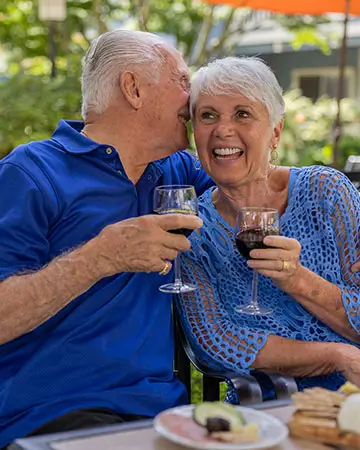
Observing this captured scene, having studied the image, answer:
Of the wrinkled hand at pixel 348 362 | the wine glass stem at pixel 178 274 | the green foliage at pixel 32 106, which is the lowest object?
the wrinkled hand at pixel 348 362

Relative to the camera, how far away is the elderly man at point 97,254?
2.39 m

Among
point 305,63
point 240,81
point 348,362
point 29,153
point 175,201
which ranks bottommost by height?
point 348,362

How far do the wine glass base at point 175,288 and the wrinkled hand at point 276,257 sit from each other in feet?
0.78

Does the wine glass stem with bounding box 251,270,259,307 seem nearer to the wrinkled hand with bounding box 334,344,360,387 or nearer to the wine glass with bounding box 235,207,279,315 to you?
the wine glass with bounding box 235,207,279,315

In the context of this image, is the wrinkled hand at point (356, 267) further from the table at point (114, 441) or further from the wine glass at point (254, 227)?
the table at point (114, 441)

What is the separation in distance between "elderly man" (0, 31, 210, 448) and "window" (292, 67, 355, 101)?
17121mm

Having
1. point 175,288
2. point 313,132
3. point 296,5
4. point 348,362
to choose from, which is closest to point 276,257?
point 175,288

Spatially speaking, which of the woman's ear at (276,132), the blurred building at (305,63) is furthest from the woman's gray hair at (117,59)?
the blurred building at (305,63)

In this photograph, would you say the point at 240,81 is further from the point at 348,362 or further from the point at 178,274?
the point at 348,362

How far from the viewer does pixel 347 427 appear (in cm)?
171

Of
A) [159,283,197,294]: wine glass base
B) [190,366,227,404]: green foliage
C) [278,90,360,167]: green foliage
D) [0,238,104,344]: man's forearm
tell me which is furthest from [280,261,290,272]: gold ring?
[278,90,360,167]: green foliage

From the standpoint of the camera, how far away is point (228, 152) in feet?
9.30

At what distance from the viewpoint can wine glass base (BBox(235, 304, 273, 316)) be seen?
8.58 ft

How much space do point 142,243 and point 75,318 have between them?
0.36m
